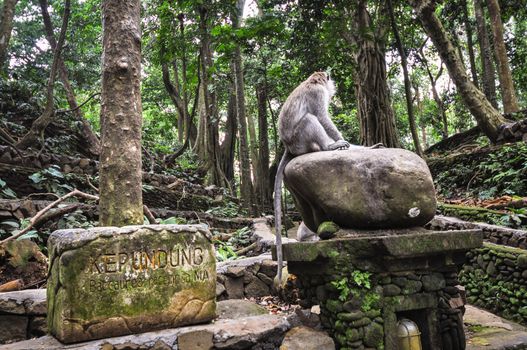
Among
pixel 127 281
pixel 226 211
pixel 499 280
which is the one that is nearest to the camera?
pixel 127 281

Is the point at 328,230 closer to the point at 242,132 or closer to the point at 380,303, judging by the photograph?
the point at 380,303

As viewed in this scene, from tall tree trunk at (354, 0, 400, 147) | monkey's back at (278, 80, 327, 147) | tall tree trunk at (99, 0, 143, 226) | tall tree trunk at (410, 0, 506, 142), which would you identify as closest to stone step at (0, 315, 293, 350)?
tall tree trunk at (99, 0, 143, 226)

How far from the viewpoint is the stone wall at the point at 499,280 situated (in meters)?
4.88

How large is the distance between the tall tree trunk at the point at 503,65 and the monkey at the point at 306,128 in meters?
9.35

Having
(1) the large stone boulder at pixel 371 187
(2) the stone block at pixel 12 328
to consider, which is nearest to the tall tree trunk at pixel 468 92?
(1) the large stone boulder at pixel 371 187

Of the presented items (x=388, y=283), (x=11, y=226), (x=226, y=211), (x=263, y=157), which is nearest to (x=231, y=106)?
(x=263, y=157)

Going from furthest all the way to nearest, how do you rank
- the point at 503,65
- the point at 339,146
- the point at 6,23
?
the point at 503,65 < the point at 6,23 < the point at 339,146

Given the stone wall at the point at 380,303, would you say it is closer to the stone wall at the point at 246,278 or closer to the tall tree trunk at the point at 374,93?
the stone wall at the point at 246,278

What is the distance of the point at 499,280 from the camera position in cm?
529

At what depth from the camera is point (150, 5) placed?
40.3ft

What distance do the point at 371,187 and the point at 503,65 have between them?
10268mm

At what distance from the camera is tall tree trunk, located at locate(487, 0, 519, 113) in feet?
36.7

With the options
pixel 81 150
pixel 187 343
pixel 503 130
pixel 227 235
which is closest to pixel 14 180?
pixel 81 150

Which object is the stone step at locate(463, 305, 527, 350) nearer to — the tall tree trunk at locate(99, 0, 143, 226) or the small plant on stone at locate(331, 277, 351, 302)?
the small plant on stone at locate(331, 277, 351, 302)
